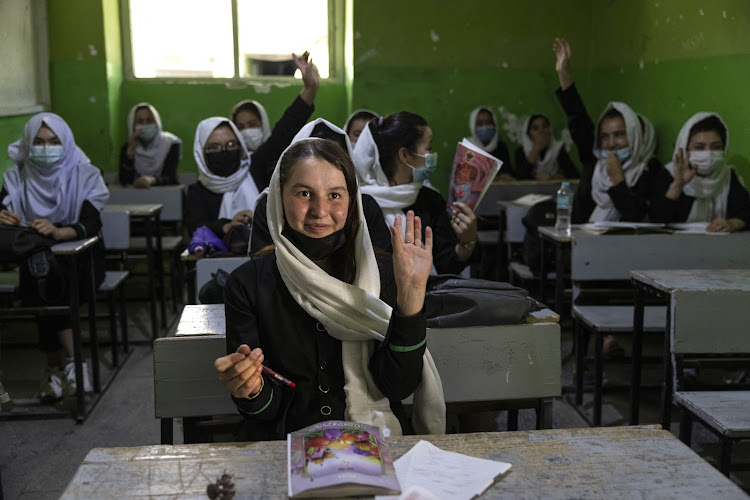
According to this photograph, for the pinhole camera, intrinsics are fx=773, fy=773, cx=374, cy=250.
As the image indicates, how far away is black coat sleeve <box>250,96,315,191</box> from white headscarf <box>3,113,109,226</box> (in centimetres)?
89

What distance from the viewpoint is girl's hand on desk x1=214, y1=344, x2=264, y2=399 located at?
1.49 meters

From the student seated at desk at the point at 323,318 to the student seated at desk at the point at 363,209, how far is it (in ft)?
2.46

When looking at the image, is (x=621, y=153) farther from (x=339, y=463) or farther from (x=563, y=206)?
(x=339, y=463)

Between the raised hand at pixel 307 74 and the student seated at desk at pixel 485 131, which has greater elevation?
the raised hand at pixel 307 74

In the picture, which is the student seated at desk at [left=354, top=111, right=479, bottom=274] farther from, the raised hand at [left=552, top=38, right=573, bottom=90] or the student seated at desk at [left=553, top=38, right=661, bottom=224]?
the raised hand at [left=552, top=38, right=573, bottom=90]

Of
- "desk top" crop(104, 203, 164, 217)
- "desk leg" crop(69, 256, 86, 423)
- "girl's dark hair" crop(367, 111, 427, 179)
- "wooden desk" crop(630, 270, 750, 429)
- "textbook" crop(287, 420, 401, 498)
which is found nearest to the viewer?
"textbook" crop(287, 420, 401, 498)

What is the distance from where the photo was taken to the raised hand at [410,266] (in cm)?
163

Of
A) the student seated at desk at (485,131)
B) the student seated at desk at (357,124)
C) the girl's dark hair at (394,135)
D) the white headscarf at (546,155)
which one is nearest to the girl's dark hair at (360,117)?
the student seated at desk at (357,124)

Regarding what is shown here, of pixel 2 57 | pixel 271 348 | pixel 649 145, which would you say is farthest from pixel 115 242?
pixel 649 145

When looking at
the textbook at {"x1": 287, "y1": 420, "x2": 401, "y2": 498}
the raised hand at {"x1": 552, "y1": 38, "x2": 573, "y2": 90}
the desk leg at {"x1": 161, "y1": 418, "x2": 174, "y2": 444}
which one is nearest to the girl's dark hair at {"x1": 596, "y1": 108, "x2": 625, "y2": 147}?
the raised hand at {"x1": 552, "y1": 38, "x2": 573, "y2": 90}

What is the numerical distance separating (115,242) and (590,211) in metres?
2.92

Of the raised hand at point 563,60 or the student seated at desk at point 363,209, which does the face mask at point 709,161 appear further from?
the student seated at desk at point 363,209

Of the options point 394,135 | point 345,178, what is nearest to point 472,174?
point 394,135

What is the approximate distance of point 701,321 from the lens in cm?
259
